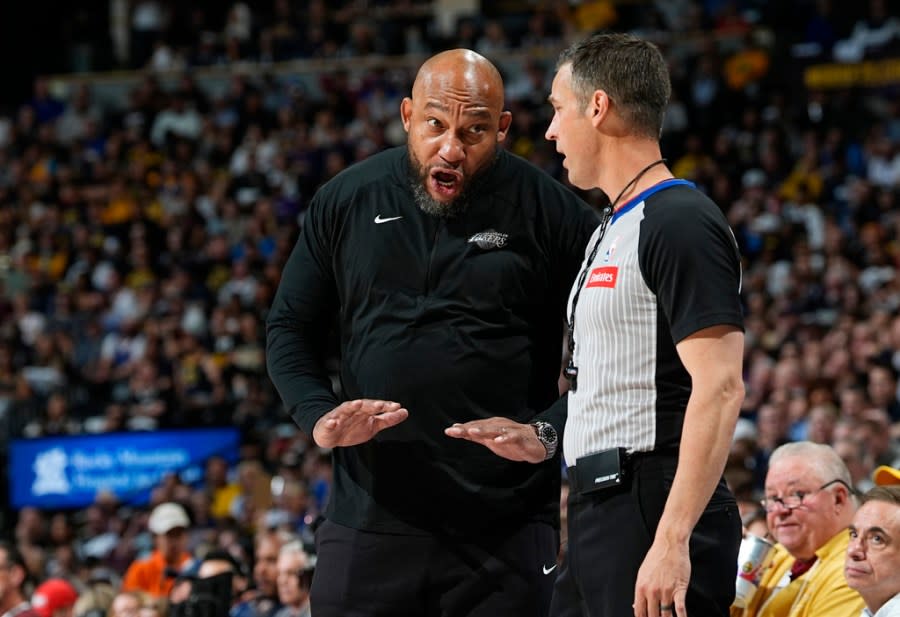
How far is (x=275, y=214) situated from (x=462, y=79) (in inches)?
546

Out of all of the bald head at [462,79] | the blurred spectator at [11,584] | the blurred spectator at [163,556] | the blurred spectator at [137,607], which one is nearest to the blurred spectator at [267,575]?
the blurred spectator at [137,607]

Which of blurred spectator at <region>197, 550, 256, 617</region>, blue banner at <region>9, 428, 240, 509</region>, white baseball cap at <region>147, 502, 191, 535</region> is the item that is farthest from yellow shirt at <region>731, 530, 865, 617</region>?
blue banner at <region>9, 428, 240, 509</region>

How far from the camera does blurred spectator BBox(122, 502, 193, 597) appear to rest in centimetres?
967

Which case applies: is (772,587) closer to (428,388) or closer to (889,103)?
(428,388)

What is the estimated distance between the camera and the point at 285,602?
6.80 metres

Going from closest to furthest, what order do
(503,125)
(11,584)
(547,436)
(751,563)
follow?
(547,436) → (503,125) → (751,563) → (11,584)

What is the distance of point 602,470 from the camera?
9.44 ft

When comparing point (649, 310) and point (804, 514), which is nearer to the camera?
point (649, 310)

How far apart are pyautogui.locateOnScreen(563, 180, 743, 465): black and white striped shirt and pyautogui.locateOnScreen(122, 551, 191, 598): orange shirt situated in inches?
280

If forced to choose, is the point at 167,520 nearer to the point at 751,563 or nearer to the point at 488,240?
the point at 751,563

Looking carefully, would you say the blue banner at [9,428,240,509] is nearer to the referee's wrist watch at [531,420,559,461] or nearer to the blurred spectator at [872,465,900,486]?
the blurred spectator at [872,465,900,486]

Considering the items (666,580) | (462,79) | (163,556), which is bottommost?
(163,556)

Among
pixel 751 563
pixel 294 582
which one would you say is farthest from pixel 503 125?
pixel 294 582

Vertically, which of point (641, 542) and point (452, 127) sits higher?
point (452, 127)
